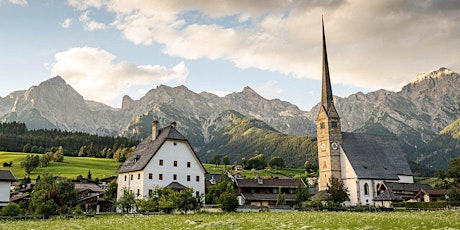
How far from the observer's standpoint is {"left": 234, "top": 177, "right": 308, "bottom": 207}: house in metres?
110

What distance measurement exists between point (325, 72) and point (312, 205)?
57.9m

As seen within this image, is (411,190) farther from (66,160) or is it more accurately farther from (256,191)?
(66,160)

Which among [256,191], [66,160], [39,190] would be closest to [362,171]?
[256,191]

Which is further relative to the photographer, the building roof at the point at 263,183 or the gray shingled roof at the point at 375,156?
the gray shingled roof at the point at 375,156

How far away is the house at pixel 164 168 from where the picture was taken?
75750mm

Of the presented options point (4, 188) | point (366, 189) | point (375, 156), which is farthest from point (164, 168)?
point (375, 156)

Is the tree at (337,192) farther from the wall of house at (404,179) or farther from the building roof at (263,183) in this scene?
the wall of house at (404,179)

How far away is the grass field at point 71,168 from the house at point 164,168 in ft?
225

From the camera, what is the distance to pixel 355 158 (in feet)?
378

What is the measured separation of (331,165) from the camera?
115 metres

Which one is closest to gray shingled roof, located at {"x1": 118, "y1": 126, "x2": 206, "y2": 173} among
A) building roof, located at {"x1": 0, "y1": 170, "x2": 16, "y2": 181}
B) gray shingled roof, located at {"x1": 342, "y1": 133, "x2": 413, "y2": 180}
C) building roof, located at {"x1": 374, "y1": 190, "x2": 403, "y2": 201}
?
building roof, located at {"x1": 0, "y1": 170, "x2": 16, "y2": 181}

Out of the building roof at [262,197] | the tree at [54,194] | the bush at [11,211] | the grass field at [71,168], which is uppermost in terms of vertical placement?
the grass field at [71,168]

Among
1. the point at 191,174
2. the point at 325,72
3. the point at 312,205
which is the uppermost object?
the point at 325,72

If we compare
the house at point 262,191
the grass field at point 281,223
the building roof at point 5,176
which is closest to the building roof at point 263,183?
the house at point 262,191
